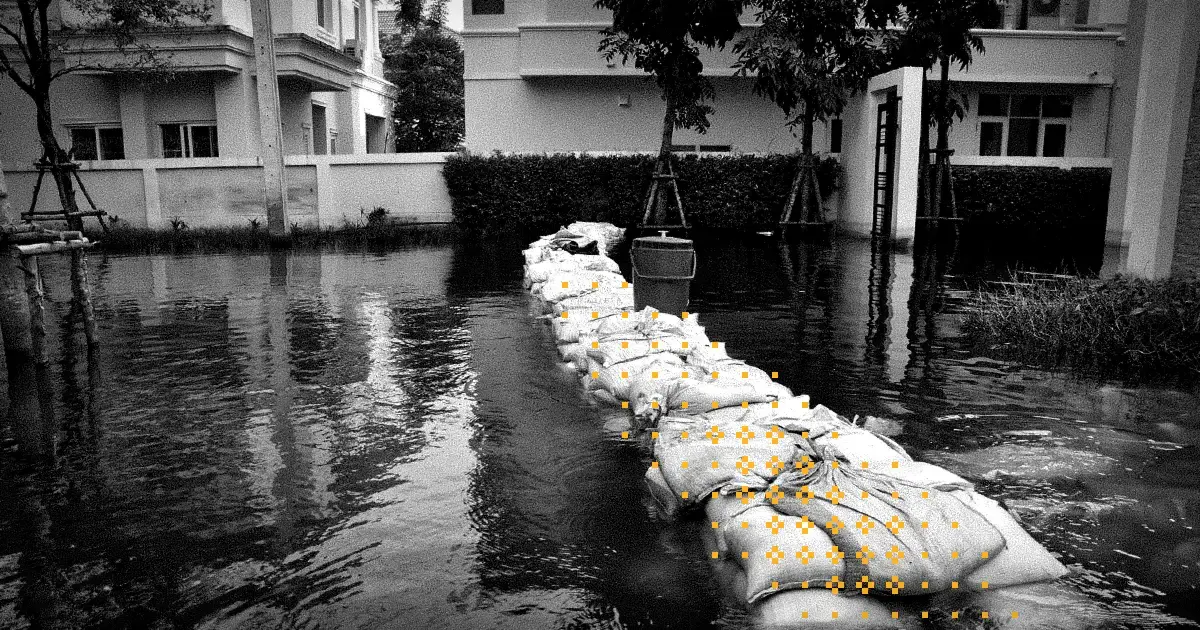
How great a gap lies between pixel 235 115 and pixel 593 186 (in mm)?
7374

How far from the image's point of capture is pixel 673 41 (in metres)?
15.3

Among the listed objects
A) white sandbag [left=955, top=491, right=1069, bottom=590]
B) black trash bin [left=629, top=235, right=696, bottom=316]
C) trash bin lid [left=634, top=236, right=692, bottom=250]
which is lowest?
white sandbag [left=955, top=491, right=1069, bottom=590]

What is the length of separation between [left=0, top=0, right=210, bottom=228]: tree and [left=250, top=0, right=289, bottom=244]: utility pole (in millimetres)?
1776

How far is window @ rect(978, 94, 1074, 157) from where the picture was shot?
1986cm

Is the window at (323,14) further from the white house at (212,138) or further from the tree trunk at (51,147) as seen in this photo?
the tree trunk at (51,147)

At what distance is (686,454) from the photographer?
3.51 m

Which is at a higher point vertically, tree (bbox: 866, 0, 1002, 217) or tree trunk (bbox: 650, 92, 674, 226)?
tree (bbox: 866, 0, 1002, 217)

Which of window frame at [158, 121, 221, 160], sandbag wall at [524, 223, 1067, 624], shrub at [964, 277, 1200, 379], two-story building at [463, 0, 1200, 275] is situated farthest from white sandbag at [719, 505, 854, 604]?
window frame at [158, 121, 221, 160]

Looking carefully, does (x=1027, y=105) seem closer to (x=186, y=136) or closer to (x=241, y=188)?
(x=241, y=188)

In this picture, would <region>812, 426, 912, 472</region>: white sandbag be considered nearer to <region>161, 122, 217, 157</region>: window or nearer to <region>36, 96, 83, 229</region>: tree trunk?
<region>36, 96, 83, 229</region>: tree trunk

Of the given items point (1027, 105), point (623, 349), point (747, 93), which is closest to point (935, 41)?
point (747, 93)

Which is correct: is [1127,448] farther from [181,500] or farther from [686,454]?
[181,500]

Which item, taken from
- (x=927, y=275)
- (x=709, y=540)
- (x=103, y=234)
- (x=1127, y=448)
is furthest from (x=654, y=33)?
(x=709, y=540)

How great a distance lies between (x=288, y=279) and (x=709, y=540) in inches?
341
